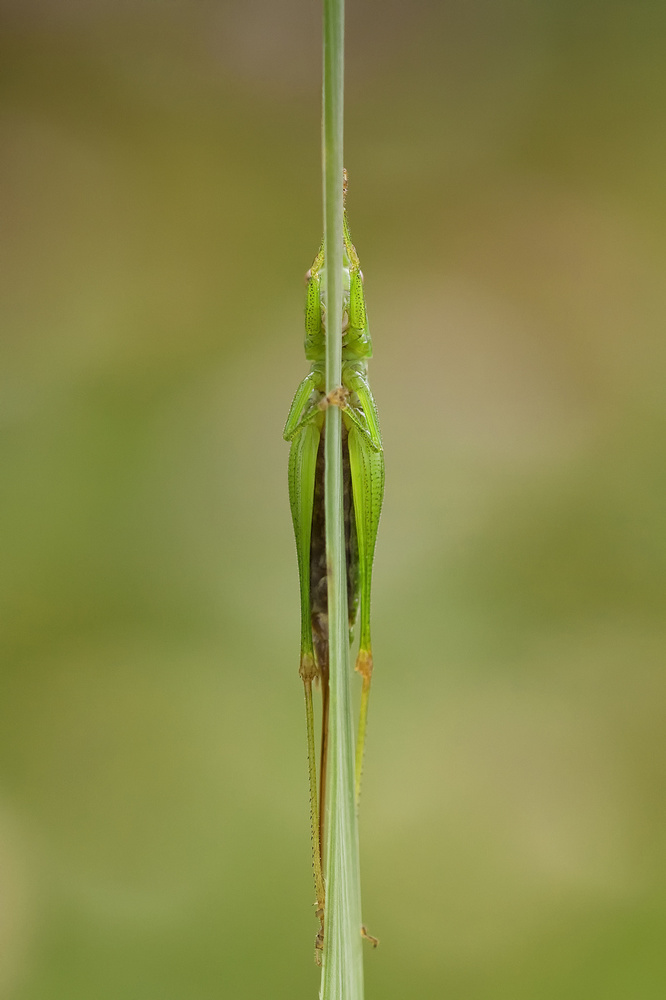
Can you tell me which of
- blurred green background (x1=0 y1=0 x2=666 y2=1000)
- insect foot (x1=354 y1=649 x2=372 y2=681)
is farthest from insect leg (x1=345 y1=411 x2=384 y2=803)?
blurred green background (x1=0 y1=0 x2=666 y2=1000)

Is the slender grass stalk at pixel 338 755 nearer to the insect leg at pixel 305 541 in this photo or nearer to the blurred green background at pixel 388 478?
the insect leg at pixel 305 541

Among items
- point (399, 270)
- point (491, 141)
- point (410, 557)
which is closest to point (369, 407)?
point (410, 557)

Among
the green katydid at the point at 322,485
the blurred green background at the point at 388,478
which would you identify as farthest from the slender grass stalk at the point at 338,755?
the blurred green background at the point at 388,478

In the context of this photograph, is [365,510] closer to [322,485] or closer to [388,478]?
[322,485]

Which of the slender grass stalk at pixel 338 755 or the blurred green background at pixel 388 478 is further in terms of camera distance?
the blurred green background at pixel 388 478

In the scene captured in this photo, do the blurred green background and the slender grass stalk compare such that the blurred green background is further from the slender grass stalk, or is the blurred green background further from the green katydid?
the slender grass stalk

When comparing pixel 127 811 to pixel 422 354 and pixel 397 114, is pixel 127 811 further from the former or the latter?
pixel 397 114

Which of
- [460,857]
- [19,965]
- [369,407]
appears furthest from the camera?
[460,857]
